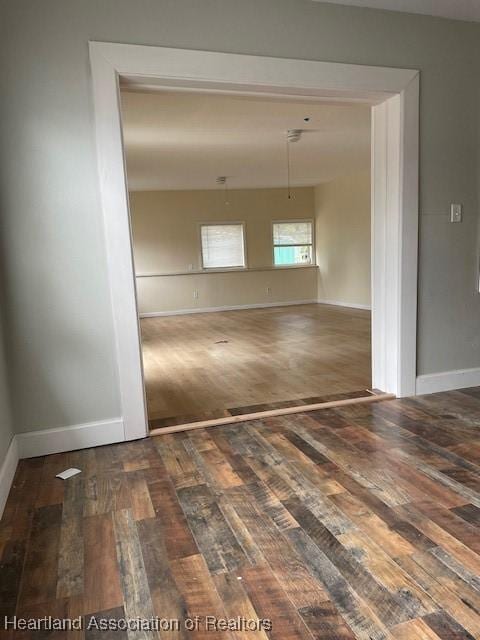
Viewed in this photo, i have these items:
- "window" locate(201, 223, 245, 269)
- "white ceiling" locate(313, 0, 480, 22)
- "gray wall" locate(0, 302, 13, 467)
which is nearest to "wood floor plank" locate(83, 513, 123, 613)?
"gray wall" locate(0, 302, 13, 467)

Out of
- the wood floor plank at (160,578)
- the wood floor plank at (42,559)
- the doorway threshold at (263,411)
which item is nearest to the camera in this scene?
the wood floor plank at (160,578)

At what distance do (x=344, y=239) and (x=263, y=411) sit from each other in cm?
665

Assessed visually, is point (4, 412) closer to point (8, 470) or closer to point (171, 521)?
point (8, 470)

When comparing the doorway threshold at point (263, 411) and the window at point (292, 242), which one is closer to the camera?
the doorway threshold at point (263, 411)

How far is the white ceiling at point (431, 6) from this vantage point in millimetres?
2656

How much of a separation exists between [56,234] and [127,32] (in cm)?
112

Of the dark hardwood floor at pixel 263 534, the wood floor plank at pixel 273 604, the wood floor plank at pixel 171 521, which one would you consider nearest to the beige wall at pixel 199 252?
the dark hardwood floor at pixel 263 534

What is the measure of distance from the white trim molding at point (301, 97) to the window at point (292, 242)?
683 cm

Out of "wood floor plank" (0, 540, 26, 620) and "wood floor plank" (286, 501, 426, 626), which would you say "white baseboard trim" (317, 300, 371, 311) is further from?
"wood floor plank" (0, 540, 26, 620)

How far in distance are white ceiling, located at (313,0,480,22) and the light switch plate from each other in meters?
1.17

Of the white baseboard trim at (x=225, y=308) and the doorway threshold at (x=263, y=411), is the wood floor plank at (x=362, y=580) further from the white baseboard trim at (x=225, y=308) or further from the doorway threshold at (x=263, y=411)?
the white baseboard trim at (x=225, y=308)

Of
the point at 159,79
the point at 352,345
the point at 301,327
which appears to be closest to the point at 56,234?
the point at 159,79

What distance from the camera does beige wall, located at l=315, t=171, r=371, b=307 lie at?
833 centimetres

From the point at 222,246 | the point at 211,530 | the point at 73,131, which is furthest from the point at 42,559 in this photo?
the point at 222,246
